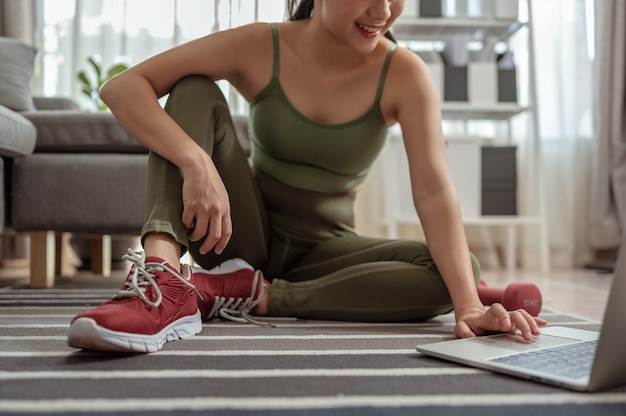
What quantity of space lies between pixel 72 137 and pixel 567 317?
1301 mm

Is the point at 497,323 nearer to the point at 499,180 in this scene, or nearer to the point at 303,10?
the point at 303,10

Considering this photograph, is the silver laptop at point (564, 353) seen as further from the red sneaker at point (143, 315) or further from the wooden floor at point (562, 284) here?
the wooden floor at point (562, 284)

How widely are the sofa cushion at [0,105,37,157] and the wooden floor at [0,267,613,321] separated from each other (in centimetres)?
41

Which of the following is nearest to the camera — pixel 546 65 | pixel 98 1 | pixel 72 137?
pixel 72 137

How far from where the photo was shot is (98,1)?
3.03 metres

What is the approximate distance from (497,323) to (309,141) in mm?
474

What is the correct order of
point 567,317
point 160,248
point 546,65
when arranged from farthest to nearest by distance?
point 546,65
point 567,317
point 160,248

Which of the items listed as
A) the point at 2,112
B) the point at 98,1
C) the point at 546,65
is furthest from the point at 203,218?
the point at 98,1

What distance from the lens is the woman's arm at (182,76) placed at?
867mm

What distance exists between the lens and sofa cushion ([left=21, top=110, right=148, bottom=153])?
1.70 meters

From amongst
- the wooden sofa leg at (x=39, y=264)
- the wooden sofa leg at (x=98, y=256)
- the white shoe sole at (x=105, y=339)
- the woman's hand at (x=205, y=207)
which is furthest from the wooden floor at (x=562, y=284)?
the white shoe sole at (x=105, y=339)

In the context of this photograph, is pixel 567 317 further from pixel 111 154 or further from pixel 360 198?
pixel 360 198

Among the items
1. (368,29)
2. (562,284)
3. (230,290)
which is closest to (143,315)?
(230,290)

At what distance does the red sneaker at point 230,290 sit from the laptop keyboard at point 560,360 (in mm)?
437
